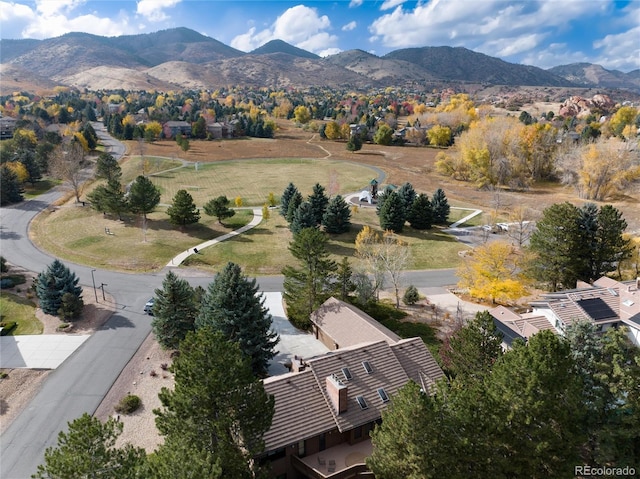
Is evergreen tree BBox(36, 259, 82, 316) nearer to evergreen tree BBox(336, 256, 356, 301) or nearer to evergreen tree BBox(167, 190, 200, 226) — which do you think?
evergreen tree BBox(167, 190, 200, 226)

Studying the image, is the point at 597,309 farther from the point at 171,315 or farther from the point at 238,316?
the point at 171,315

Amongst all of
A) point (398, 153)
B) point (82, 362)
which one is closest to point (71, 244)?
point (82, 362)

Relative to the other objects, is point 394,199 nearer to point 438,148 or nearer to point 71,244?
point 71,244

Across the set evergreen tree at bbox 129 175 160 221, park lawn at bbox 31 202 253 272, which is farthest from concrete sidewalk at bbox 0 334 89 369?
evergreen tree at bbox 129 175 160 221

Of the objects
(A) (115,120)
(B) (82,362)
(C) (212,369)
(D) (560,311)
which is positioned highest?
(A) (115,120)

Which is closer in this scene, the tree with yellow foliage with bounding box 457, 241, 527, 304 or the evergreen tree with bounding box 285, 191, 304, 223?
the tree with yellow foliage with bounding box 457, 241, 527, 304

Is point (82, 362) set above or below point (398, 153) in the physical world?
below

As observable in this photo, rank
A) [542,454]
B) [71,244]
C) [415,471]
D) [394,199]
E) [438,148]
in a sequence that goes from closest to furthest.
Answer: [415,471] → [542,454] → [71,244] → [394,199] → [438,148]
